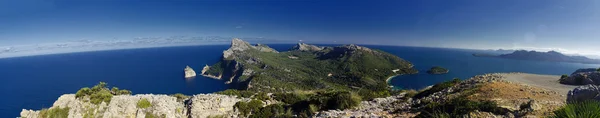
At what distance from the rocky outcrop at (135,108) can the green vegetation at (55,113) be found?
25cm

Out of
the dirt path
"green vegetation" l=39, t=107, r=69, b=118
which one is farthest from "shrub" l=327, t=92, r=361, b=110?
"green vegetation" l=39, t=107, r=69, b=118

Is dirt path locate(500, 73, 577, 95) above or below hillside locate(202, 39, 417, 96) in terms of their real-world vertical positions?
above

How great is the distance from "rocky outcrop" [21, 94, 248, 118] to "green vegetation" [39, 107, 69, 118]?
0.81 feet

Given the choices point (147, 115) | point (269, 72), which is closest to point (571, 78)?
point (147, 115)

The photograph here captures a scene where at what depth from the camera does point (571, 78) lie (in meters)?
22.3

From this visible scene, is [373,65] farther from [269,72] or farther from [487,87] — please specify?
[487,87]

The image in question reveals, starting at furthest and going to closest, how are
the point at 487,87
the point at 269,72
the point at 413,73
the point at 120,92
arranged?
the point at 413,73, the point at 269,72, the point at 120,92, the point at 487,87

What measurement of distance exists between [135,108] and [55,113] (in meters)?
6.01

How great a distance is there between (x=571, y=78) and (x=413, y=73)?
495ft

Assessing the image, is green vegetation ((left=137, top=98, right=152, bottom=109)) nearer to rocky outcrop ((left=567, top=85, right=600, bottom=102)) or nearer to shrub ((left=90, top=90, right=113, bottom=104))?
shrub ((left=90, top=90, right=113, bottom=104))

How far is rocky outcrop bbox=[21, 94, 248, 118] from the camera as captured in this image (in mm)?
20625

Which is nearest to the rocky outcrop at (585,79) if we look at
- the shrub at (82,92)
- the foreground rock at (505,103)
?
the foreground rock at (505,103)

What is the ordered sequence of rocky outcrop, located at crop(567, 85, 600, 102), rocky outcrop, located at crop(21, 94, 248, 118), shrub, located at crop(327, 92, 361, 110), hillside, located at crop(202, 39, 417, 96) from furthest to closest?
hillside, located at crop(202, 39, 417, 96) < rocky outcrop, located at crop(21, 94, 248, 118) < shrub, located at crop(327, 92, 361, 110) < rocky outcrop, located at crop(567, 85, 600, 102)

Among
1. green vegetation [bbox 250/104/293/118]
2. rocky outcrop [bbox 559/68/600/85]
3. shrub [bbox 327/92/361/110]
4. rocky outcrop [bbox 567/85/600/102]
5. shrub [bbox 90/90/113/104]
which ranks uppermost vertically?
rocky outcrop [bbox 567/85/600/102]
